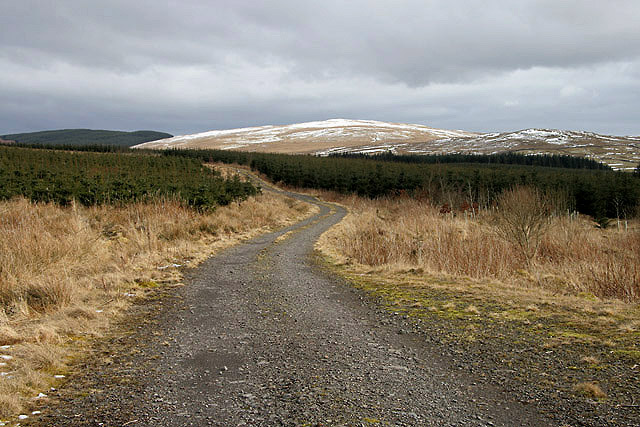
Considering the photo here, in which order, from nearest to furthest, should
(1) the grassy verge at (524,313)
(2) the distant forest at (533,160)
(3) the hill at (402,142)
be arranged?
(1) the grassy verge at (524,313)
(2) the distant forest at (533,160)
(3) the hill at (402,142)

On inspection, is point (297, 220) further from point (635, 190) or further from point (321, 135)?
point (321, 135)

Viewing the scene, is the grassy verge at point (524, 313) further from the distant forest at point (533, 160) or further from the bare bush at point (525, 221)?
the distant forest at point (533, 160)

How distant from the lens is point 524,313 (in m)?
5.86

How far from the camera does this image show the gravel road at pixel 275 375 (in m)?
3.29

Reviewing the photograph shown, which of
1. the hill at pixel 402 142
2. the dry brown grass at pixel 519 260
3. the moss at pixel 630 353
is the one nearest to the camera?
the moss at pixel 630 353

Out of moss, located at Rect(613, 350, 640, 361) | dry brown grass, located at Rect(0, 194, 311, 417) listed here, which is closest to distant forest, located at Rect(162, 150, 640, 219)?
dry brown grass, located at Rect(0, 194, 311, 417)

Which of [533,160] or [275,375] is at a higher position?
[533,160]

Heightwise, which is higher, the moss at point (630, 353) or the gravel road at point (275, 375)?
the moss at point (630, 353)

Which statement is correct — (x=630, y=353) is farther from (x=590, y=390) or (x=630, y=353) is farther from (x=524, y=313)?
(x=524, y=313)

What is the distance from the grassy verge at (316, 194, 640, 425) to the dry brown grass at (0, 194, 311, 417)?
13.8 feet

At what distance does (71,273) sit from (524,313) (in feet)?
26.5

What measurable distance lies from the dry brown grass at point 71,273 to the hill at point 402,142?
96489 millimetres

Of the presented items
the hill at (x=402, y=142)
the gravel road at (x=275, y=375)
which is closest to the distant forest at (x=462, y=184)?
the gravel road at (x=275, y=375)

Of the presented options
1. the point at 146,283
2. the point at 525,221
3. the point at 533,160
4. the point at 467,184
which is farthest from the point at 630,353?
the point at 533,160
